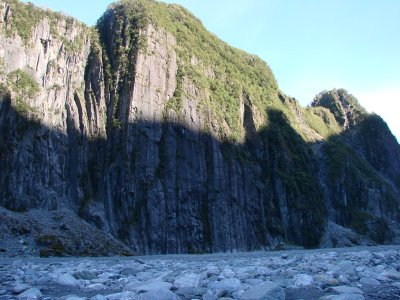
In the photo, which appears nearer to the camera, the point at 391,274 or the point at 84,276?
the point at 391,274

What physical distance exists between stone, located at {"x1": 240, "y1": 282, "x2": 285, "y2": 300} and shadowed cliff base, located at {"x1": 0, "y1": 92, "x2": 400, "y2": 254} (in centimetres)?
3856

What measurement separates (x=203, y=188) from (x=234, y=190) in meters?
5.98

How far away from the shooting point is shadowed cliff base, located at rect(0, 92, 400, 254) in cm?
4606

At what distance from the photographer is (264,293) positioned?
804 centimetres

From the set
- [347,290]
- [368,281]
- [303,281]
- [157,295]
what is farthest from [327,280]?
[157,295]

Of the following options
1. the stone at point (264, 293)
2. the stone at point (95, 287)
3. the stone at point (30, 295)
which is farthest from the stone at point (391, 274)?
the stone at point (30, 295)

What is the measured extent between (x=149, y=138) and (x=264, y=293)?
48824 mm

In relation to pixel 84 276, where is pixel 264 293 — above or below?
below

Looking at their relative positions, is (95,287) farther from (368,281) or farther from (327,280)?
(368,281)

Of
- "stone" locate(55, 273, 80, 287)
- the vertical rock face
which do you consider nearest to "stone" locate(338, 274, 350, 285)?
"stone" locate(55, 273, 80, 287)

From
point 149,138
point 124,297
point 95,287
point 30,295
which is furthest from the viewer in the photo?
point 149,138

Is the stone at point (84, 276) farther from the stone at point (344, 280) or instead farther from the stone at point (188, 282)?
the stone at point (344, 280)

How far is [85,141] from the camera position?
5391cm

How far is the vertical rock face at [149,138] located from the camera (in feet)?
157
